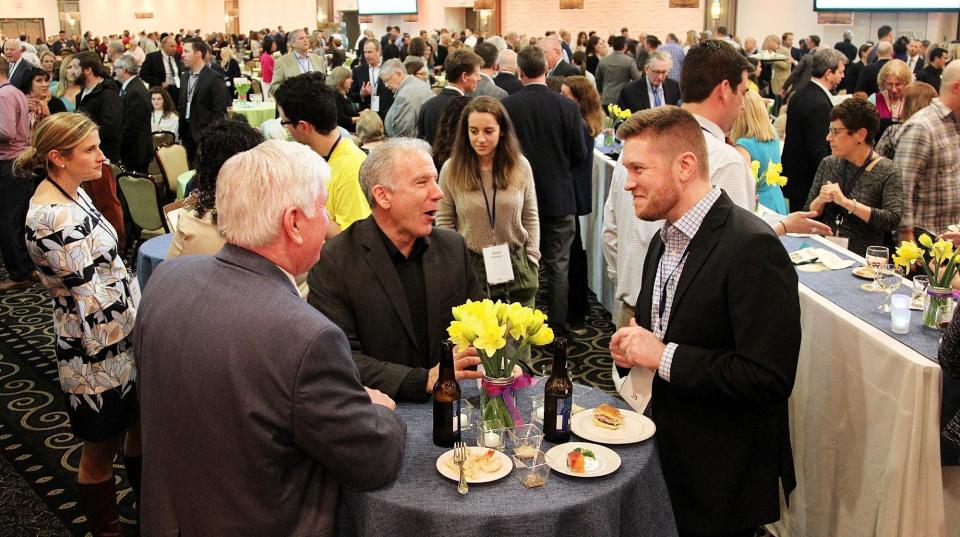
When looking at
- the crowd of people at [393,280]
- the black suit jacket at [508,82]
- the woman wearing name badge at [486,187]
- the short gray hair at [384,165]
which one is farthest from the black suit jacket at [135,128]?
the short gray hair at [384,165]

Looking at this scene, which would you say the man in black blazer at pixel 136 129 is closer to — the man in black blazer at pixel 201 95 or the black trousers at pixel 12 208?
the man in black blazer at pixel 201 95

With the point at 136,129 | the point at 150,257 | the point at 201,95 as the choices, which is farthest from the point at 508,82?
the point at 150,257

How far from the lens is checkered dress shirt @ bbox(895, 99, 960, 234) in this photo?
427 cm

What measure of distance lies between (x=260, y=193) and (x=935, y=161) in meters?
3.76

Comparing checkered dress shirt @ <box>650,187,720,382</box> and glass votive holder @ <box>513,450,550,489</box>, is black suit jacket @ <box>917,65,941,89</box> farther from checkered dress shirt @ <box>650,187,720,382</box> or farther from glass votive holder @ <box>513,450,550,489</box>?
glass votive holder @ <box>513,450,550,489</box>

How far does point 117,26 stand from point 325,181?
3168 centimetres

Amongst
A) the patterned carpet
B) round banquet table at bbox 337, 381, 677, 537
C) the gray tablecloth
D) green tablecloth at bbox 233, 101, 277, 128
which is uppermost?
green tablecloth at bbox 233, 101, 277, 128

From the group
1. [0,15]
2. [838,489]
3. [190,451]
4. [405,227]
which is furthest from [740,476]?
[0,15]

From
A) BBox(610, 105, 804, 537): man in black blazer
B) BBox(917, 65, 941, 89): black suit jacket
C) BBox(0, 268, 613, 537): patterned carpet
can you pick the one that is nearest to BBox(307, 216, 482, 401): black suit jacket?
BBox(0, 268, 613, 537): patterned carpet

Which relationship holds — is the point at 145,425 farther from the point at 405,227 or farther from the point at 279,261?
the point at 405,227

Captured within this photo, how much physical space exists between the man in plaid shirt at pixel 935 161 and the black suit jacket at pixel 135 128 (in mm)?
6106

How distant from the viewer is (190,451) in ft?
5.56

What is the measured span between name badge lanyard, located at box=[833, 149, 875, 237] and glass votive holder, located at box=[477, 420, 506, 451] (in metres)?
2.53

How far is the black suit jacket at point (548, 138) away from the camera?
15.9ft
